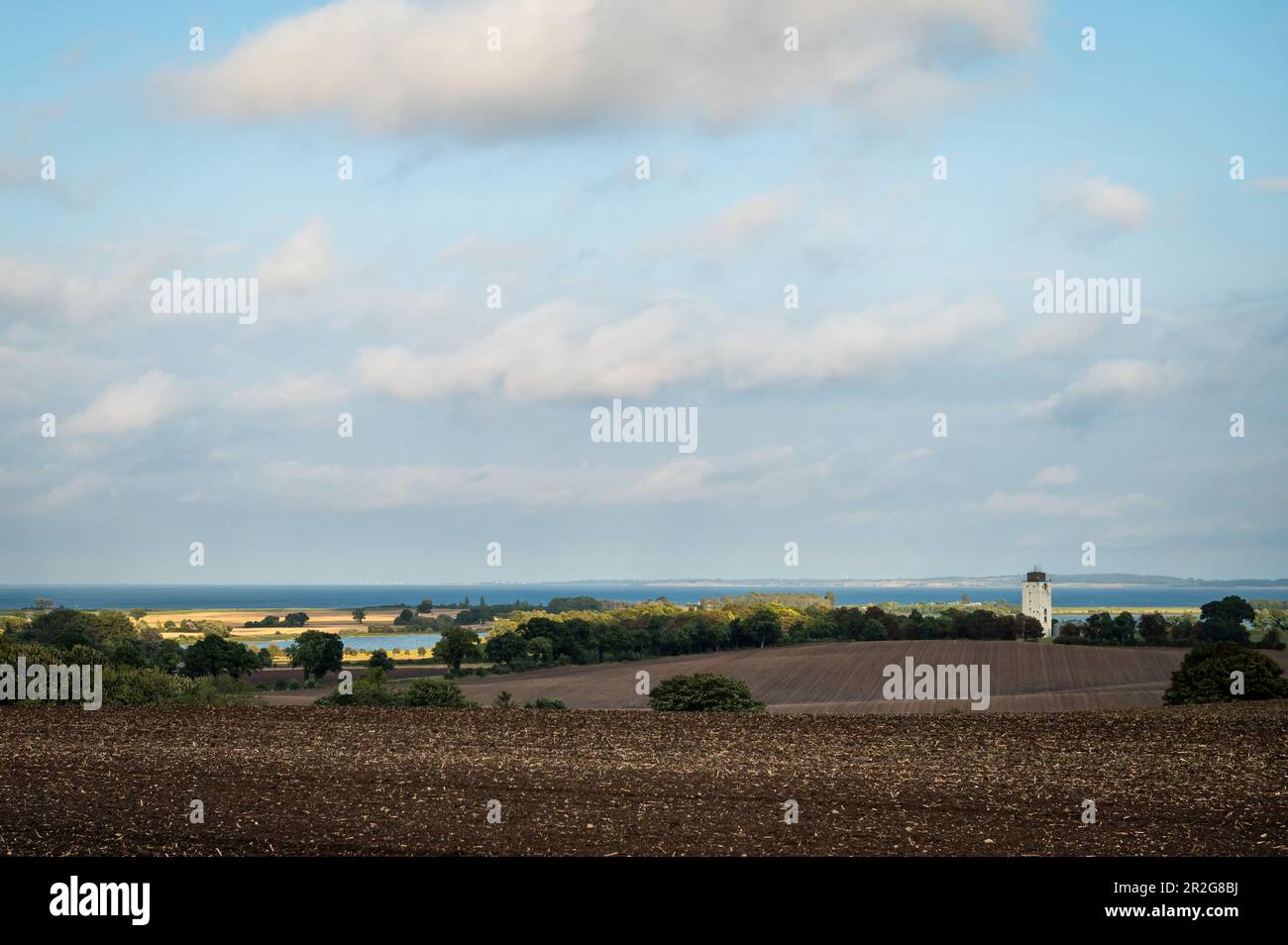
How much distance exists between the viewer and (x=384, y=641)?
85188 mm

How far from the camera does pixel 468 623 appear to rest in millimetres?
93188

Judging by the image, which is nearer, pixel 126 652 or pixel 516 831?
pixel 516 831

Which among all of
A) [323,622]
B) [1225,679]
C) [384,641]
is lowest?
[323,622]

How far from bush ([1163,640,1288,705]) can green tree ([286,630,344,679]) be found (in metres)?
40.3

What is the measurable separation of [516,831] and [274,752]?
7.90 metres

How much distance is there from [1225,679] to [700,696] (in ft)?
44.2

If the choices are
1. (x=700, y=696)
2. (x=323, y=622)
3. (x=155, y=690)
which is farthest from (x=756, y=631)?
(x=323, y=622)

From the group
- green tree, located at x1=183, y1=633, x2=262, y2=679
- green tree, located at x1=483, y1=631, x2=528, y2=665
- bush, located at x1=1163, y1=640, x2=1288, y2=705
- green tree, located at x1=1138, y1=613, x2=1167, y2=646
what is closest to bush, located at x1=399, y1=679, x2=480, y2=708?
bush, located at x1=1163, y1=640, x2=1288, y2=705

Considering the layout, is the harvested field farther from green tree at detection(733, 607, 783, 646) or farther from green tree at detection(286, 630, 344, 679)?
green tree at detection(286, 630, 344, 679)

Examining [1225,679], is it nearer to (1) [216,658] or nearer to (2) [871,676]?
(2) [871,676]

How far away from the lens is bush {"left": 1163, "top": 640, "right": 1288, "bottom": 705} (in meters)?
28.8
